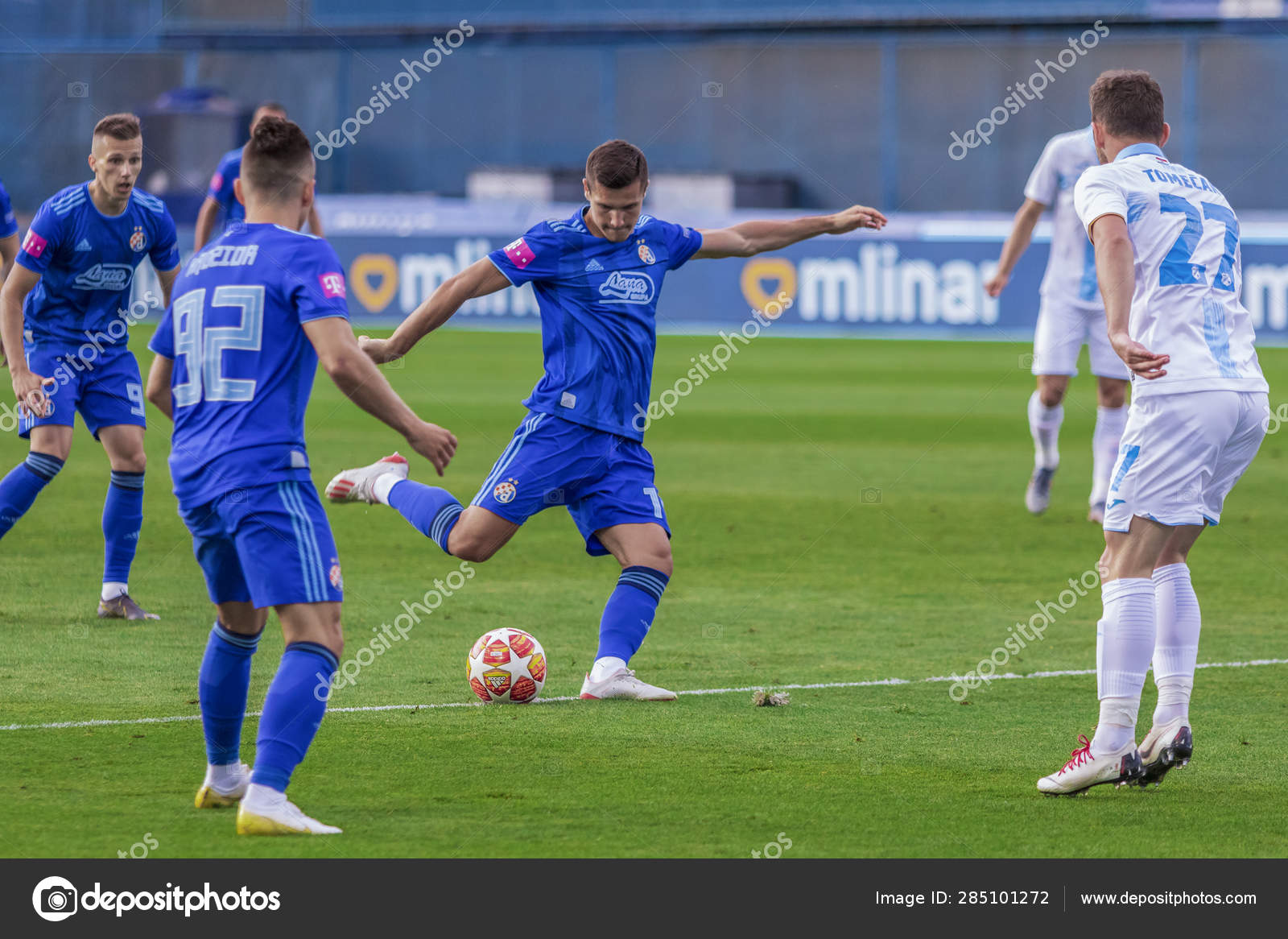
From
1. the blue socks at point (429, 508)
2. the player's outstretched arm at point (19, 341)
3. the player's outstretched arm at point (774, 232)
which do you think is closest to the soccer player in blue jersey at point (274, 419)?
the blue socks at point (429, 508)

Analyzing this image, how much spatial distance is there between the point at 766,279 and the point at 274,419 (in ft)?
69.4

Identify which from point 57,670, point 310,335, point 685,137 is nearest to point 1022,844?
point 310,335

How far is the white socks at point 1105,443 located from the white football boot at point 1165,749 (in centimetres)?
592

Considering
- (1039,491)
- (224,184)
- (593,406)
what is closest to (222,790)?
(593,406)

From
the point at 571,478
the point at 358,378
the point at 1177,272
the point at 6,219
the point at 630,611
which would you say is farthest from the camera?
the point at 6,219

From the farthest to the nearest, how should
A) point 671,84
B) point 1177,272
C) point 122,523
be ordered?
point 671,84, point 122,523, point 1177,272

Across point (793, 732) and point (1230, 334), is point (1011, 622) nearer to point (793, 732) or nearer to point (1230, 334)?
point (793, 732)

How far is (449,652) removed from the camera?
7.29 meters

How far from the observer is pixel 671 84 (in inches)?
1433

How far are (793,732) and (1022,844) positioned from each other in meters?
1.47

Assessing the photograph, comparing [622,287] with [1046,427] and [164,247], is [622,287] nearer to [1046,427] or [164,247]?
[164,247]

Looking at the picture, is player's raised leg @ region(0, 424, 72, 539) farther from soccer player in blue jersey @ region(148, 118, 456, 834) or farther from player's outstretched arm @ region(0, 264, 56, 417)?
soccer player in blue jersey @ region(148, 118, 456, 834)

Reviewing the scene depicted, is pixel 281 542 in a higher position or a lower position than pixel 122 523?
higher

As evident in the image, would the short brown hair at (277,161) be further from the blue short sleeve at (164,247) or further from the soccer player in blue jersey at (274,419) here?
the blue short sleeve at (164,247)
